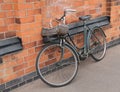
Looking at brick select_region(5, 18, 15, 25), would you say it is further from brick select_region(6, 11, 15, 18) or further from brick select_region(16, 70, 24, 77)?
brick select_region(16, 70, 24, 77)

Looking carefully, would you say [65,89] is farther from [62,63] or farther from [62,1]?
[62,1]

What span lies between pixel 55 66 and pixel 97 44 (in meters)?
1.08

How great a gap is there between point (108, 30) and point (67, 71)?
1.79m

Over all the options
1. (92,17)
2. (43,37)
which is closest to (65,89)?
(43,37)

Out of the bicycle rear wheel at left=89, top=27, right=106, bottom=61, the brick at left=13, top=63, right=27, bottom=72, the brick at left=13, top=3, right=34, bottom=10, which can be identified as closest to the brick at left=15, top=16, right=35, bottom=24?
the brick at left=13, top=3, right=34, bottom=10

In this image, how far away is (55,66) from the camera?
4.39 meters

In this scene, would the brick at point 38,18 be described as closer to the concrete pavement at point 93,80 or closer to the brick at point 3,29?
the brick at point 3,29

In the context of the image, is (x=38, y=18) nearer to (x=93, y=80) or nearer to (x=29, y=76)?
(x=29, y=76)

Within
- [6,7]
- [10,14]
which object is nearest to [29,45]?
[10,14]

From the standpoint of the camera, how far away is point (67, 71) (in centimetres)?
436

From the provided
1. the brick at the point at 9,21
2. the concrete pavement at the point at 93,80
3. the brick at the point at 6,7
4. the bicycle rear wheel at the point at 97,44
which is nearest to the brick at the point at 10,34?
the brick at the point at 9,21

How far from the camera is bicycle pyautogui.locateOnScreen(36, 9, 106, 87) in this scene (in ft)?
13.1

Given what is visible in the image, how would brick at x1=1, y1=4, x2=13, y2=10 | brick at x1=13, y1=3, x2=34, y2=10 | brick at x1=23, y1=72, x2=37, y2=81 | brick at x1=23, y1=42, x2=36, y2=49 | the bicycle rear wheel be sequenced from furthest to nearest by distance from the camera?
1. the bicycle rear wheel
2. brick at x1=23, y1=72, x2=37, y2=81
3. brick at x1=23, y1=42, x2=36, y2=49
4. brick at x1=13, y1=3, x2=34, y2=10
5. brick at x1=1, y1=4, x2=13, y2=10

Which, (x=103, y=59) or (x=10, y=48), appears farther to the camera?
(x=103, y=59)
